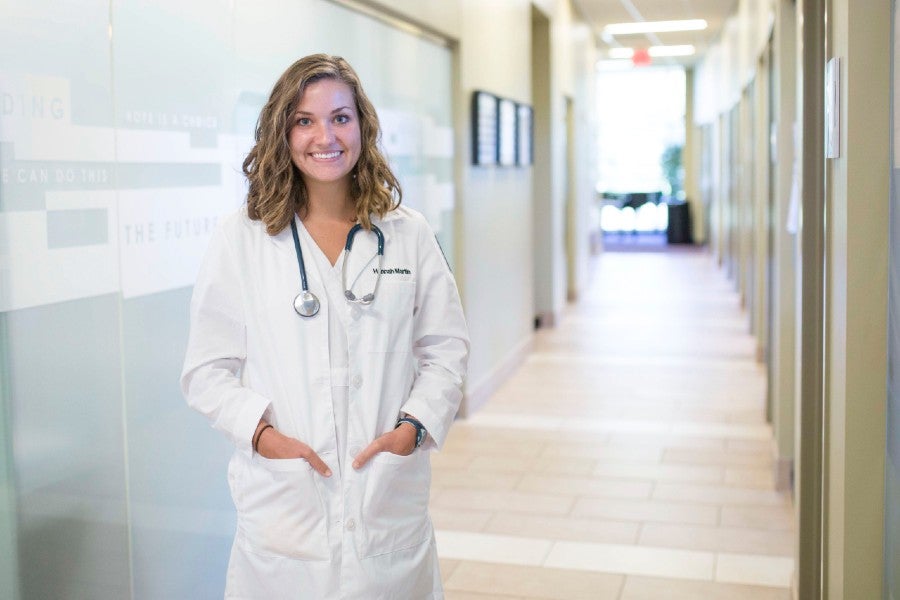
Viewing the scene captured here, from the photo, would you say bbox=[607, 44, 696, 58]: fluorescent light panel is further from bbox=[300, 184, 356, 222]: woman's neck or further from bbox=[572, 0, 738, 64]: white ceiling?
bbox=[300, 184, 356, 222]: woman's neck

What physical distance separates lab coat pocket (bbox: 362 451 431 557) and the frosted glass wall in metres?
0.88

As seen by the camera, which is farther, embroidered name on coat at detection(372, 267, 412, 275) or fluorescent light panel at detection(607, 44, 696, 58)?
fluorescent light panel at detection(607, 44, 696, 58)

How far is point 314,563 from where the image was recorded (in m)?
2.09

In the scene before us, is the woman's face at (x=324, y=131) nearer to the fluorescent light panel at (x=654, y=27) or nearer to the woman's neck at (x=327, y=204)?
the woman's neck at (x=327, y=204)

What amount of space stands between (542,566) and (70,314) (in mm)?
2132

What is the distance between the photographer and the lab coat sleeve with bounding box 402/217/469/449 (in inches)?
87.4

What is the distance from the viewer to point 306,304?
6.85 feet

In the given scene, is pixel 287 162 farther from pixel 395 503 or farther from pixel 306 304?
pixel 395 503

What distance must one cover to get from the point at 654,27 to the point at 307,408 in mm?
14541

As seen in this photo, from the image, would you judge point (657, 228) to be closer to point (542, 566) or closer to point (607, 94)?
point (607, 94)

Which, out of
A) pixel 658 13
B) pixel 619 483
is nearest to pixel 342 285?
pixel 619 483

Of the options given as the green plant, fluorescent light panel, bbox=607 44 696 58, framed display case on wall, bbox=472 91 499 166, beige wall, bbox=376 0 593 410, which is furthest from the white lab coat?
the green plant

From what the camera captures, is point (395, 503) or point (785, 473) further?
point (785, 473)

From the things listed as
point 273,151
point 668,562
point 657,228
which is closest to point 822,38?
point 273,151
